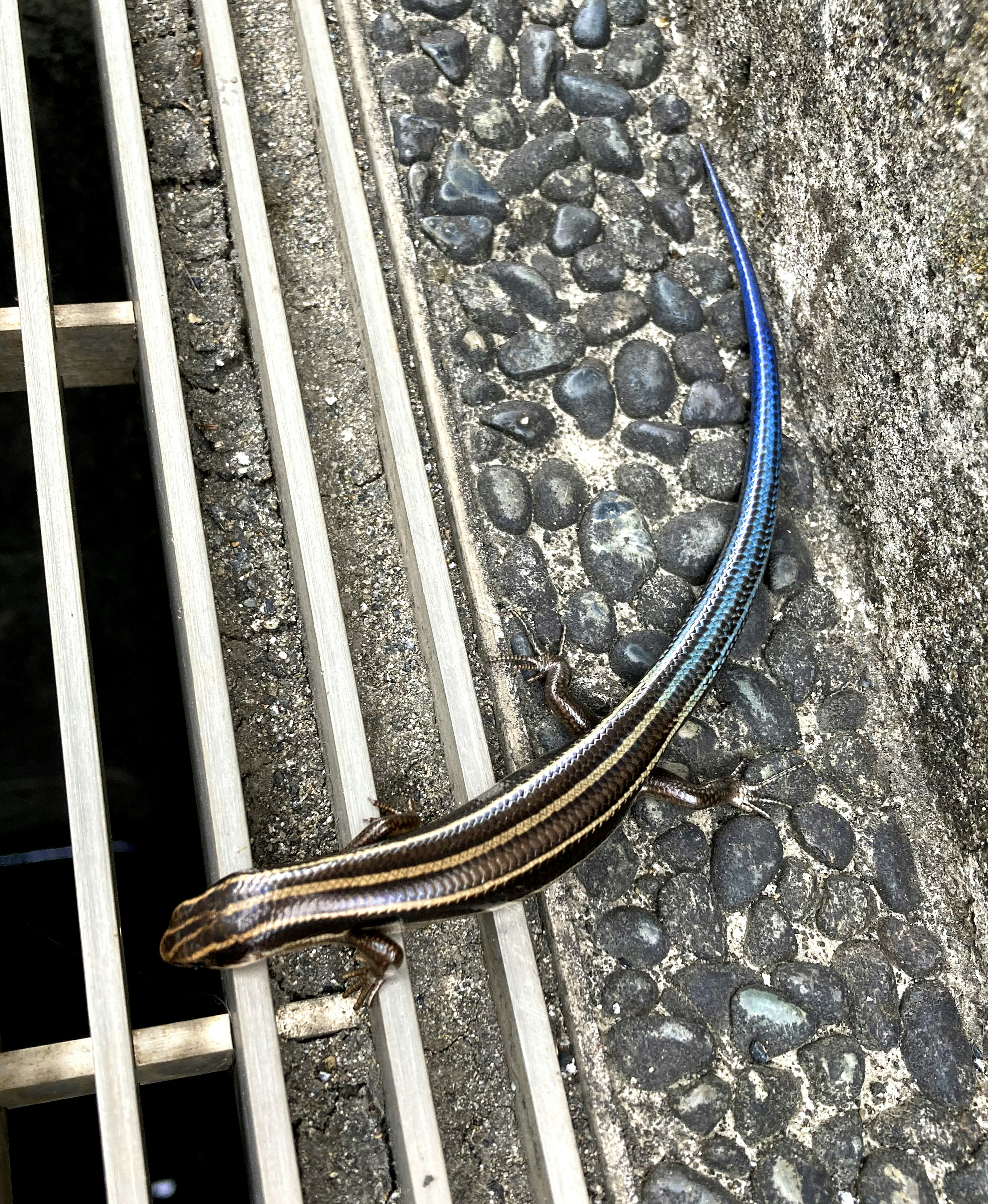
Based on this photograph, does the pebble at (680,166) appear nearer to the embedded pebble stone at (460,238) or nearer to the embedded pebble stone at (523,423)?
the embedded pebble stone at (460,238)

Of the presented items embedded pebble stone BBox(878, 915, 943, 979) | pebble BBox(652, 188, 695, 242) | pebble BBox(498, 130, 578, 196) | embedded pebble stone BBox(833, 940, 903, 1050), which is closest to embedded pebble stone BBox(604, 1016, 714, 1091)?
embedded pebble stone BBox(833, 940, 903, 1050)

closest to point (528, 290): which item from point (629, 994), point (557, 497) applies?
point (557, 497)

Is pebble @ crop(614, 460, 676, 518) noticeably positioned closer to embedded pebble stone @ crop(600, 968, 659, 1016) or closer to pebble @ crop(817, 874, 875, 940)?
pebble @ crop(817, 874, 875, 940)

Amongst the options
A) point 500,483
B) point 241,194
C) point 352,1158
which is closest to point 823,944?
point 352,1158

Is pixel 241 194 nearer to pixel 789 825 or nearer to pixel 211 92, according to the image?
pixel 211 92

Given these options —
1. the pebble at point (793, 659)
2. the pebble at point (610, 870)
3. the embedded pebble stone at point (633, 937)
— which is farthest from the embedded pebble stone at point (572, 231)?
the embedded pebble stone at point (633, 937)

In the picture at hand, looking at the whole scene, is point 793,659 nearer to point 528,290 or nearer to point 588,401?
point 588,401
